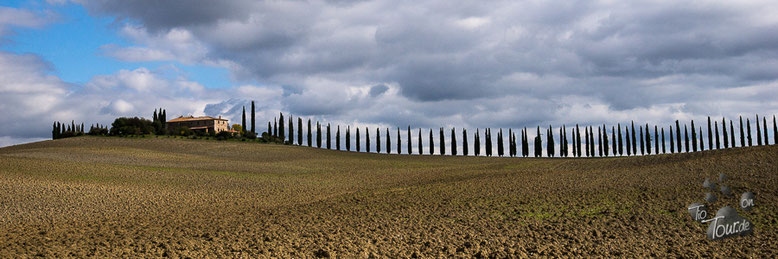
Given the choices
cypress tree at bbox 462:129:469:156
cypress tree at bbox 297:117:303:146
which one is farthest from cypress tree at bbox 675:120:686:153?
cypress tree at bbox 297:117:303:146

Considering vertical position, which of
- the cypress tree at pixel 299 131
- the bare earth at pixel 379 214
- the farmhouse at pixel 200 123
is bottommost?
the bare earth at pixel 379 214

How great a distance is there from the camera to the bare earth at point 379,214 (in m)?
13.3

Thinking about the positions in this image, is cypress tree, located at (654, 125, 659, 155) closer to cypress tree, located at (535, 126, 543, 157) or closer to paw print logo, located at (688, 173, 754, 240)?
cypress tree, located at (535, 126, 543, 157)

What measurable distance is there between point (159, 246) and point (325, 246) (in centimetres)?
440

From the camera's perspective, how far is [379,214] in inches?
723

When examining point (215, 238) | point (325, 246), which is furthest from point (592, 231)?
point (215, 238)

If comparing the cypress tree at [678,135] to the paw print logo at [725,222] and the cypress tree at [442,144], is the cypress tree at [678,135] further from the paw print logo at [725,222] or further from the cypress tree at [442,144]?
the paw print logo at [725,222]

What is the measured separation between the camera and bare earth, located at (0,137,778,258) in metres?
13.3

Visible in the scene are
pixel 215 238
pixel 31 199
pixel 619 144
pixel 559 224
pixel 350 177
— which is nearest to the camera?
pixel 215 238

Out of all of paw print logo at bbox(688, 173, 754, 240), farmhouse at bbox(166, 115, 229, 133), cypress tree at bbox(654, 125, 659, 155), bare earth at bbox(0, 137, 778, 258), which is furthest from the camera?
farmhouse at bbox(166, 115, 229, 133)

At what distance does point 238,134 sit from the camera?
84.2 m

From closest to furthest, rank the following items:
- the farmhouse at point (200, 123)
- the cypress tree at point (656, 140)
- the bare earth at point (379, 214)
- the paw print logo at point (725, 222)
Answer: the paw print logo at point (725, 222) → the bare earth at point (379, 214) → the cypress tree at point (656, 140) → the farmhouse at point (200, 123)

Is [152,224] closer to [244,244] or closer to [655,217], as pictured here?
[244,244]

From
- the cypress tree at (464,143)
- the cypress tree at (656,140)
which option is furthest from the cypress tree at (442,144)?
the cypress tree at (656,140)
